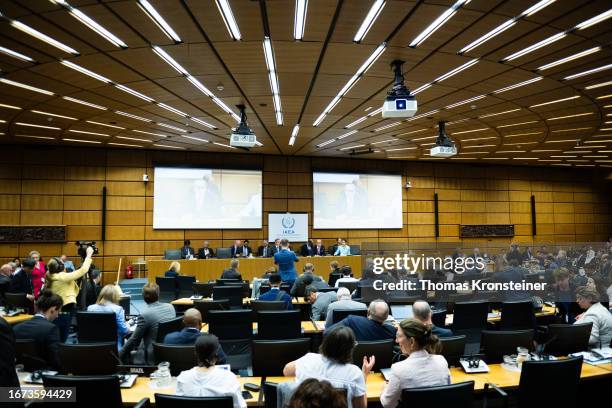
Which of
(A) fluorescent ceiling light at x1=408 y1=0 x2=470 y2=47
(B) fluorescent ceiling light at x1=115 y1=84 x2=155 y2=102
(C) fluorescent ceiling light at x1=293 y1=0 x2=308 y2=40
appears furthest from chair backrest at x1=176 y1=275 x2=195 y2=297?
(A) fluorescent ceiling light at x1=408 y1=0 x2=470 y2=47

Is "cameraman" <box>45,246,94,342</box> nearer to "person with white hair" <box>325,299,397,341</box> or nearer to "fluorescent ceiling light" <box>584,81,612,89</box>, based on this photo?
"person with white hair" <box>325,299,397,341</box>

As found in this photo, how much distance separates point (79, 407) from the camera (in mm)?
2465

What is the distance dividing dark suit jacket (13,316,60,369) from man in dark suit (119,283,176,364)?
29.6 inches

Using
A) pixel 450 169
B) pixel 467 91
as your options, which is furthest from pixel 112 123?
pixel 450 169

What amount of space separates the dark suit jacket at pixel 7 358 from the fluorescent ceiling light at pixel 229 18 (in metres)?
3.62

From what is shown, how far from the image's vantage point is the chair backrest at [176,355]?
331 centimetres

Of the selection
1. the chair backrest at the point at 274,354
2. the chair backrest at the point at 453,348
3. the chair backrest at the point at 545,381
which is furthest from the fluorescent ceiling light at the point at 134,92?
the chair backrest at the point at 545,381

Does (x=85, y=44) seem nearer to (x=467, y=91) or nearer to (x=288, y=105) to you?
(x=288, y=105)

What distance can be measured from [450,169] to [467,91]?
402 inches

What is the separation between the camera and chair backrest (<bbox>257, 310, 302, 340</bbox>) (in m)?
4.61

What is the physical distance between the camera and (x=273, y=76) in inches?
257

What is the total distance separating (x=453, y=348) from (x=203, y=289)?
5275 millimetres

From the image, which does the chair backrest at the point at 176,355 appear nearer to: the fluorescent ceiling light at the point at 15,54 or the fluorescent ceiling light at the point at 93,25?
the fluorescent ceiling light at the point at 93,25

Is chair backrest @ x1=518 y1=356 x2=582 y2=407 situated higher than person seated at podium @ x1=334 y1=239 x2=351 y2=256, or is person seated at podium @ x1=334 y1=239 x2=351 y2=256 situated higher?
person seated at podium @ x1=334 y1=239 x2=351 y2=256
